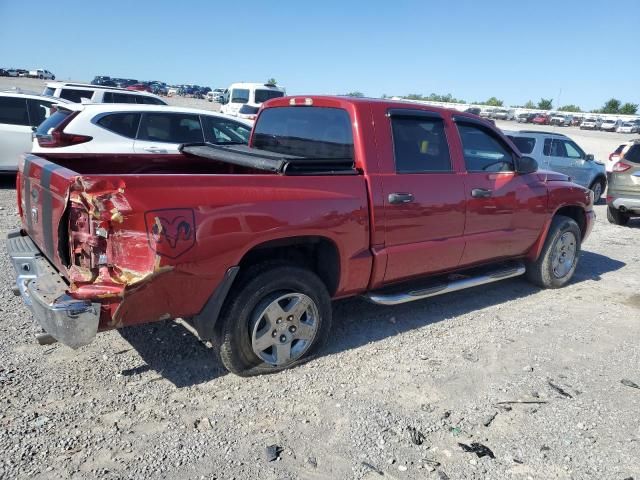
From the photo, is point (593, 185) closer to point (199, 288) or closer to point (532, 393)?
point (532, 393)

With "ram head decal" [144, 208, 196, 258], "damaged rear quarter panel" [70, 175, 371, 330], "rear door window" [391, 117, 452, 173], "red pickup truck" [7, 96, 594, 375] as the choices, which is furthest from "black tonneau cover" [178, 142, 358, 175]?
"ram head decal" [144, 208, 196, 258]

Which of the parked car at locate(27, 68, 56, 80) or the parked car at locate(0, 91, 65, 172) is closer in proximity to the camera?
the parked car at locate(0, 91, 65, 172)

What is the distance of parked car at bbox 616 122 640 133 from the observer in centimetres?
5284

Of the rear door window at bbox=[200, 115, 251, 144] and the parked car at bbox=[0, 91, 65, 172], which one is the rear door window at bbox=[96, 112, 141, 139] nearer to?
the rear door window at bbox=[200, 115, 251, 144]

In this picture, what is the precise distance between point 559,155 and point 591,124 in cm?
5220

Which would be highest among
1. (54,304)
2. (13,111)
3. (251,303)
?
(13,111)

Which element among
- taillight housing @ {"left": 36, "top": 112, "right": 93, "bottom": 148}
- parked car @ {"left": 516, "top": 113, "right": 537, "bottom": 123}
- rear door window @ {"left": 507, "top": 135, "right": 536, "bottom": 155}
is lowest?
taillight housing @ {"left": 36, "top": 112, "right": 93, "bottom": 148}

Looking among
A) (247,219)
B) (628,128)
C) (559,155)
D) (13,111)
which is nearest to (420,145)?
(247,219)

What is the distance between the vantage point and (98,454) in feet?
9.15

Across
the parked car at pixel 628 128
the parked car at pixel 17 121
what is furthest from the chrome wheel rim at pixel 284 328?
the parked car at pixel 628 128

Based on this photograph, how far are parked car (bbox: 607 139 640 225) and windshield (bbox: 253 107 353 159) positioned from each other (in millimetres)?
7705

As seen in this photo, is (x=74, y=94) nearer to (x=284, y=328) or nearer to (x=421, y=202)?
(x=421, y=202)

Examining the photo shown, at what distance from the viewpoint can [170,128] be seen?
8.66 meters

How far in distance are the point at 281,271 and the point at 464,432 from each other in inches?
59.5
